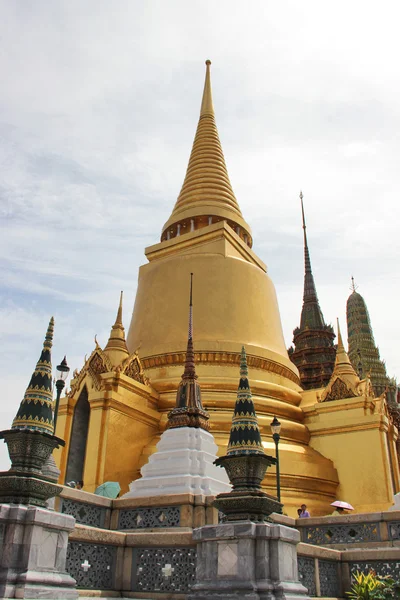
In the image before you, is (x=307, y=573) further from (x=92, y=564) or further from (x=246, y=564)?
(x=92, y=564)

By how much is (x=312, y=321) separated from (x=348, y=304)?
11368 millimetres

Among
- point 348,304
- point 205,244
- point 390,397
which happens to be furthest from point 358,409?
point 348,304

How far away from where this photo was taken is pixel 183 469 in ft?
32.2

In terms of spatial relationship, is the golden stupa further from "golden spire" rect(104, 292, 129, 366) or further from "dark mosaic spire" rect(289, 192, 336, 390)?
"dark mosaic spire" rect(289, 192, 336, 390)

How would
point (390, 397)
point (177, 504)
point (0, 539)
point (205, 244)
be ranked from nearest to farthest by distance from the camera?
point (0, 539)
point (177, 504)
point (205, 244)
point (390, 397)

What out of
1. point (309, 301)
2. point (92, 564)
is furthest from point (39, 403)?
point (309, 301)

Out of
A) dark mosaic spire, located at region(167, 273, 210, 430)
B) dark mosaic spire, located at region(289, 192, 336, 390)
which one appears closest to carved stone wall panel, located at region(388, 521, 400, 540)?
dark mosaic spire, located at region(167, 273, 210, 430)

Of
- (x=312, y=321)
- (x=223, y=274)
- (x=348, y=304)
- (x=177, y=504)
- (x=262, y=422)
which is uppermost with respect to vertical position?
(x=348, y=304)

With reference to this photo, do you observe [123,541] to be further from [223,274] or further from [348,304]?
[348,304]

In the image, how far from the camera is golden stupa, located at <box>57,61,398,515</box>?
13.9 m

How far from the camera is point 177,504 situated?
24.4 ft

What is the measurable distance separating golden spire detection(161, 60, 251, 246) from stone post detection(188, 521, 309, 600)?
17.0 metres

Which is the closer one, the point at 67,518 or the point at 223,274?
the point at 67,518

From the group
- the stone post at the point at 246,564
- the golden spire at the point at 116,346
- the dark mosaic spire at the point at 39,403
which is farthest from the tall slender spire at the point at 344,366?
the dark mosaic spire at the point at 39,403
